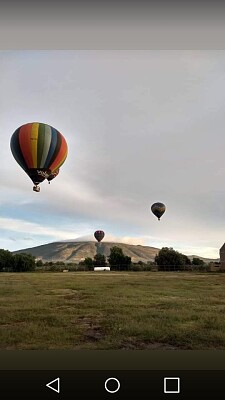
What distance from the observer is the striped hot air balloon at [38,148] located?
12688 millimetres

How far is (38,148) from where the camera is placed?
1268cm

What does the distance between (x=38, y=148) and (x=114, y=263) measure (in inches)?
962

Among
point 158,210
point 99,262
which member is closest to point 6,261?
point 99,262

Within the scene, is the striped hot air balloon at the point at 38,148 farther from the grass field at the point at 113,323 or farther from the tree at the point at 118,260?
the tree at the point at 118,260

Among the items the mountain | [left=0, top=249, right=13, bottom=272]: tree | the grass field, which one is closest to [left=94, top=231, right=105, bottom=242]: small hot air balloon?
Result: [left=0, top=249, right=13, bottom=272]: tree

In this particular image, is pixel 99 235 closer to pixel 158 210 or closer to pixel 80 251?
pixel 158 210

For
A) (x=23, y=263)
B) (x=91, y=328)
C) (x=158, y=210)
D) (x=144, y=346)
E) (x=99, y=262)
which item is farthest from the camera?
(x=99, y=262)

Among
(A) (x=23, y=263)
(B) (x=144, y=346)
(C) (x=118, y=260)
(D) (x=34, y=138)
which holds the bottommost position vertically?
(B) (x=144, y=346)

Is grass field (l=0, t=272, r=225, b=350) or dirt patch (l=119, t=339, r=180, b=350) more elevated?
grass field (l=0, t=272, r=225, b=350)

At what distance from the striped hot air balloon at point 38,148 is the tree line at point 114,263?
56.4 ft

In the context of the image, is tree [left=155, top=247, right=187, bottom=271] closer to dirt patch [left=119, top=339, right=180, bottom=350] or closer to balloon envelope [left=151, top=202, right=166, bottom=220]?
balloon envelope [left=151, top=202, right=166, bottom=220]
